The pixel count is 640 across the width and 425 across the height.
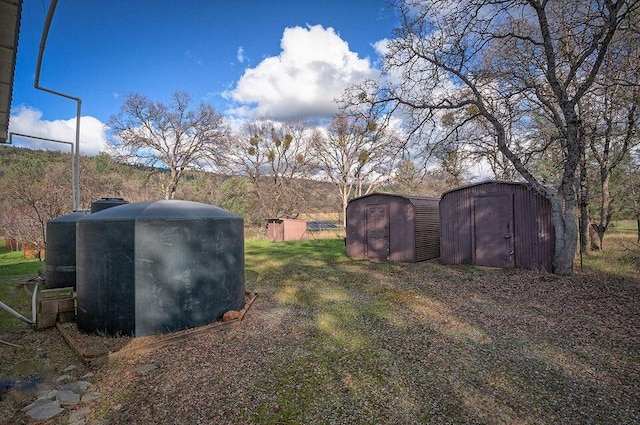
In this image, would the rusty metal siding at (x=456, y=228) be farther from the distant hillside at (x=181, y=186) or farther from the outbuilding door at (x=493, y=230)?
the distant hillside at (x=181, y=186)

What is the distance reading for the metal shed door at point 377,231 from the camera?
12648mm

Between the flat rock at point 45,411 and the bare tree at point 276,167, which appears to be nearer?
the flat rock at point 45,411

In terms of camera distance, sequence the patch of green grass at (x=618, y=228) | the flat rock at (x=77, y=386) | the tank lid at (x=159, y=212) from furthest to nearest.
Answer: the patch of green grass at (x=618, y=228) < the tank lid at (x=159, y=212) < the flat rock at (x=77, y=386)

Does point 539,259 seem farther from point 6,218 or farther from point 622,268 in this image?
point 6,218

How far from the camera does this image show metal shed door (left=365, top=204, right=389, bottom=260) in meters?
12.6

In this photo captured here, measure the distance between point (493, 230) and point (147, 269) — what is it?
9833 mm

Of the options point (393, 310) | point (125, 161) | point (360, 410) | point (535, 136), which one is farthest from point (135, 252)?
point (125, 161)

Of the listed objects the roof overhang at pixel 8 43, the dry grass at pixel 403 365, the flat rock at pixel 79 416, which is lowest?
the flat rock at pixel 79 416

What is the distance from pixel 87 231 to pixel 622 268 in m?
12.6

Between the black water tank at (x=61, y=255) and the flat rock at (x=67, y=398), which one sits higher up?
the black water tank at (x=61, y=255)

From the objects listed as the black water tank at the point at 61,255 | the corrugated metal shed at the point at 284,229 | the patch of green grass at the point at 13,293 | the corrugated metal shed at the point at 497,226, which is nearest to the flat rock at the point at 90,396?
the patch of green grass at the point at 13,293

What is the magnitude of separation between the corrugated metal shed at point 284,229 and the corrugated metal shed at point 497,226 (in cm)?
1441

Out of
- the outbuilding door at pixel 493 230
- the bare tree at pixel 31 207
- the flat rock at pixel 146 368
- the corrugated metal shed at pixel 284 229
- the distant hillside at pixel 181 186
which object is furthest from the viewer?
the corrugated metal shed at pixel 284 229

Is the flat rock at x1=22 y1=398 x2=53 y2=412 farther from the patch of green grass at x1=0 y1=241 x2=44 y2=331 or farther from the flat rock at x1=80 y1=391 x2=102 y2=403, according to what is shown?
the patch of green grass at x1=0 y1=241 x2=44 y2=331
